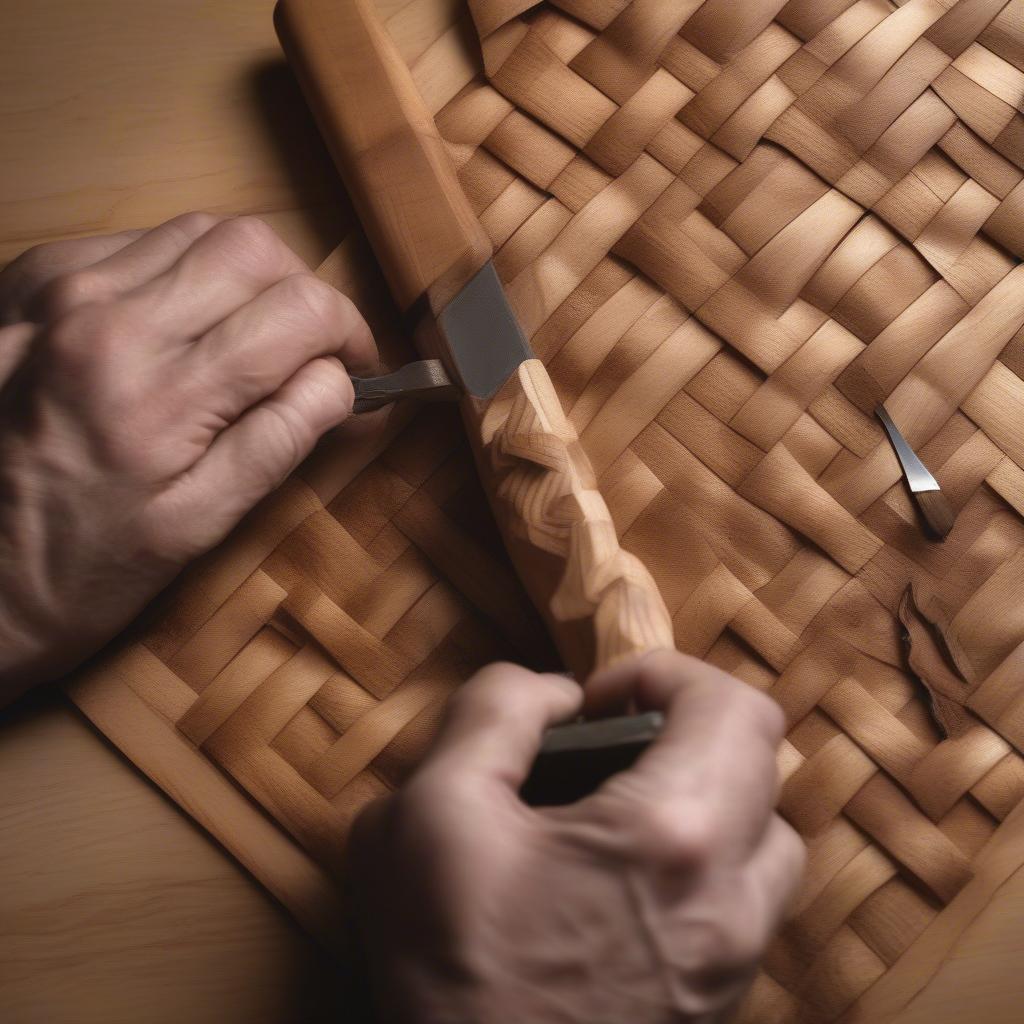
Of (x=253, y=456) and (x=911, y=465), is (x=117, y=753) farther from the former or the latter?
(x=911, y=465)

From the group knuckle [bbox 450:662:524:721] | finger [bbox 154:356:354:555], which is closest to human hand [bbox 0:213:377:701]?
finger [bbox 154:356:354:555]

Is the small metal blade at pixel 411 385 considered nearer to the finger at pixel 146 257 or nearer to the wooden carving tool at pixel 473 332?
the wooden carving tool at pixel 473 332

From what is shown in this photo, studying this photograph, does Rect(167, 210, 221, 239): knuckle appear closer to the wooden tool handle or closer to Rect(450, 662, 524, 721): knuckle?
the wooden tool handle

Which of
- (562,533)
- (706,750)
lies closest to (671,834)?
(706,750)

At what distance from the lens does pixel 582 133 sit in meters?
0.61

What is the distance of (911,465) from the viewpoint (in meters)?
0.56

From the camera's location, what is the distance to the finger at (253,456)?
Result: 0.55 m

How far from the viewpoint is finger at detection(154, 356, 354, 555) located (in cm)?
55

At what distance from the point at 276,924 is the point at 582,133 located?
491 mm

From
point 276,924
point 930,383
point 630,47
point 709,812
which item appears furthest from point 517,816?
point 630,47

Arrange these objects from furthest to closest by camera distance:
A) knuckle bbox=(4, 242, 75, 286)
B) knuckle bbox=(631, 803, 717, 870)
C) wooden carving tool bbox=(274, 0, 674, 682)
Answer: knuckle bbox=(4, 242, 75, 286), wooden carving tool bbox=(274, 0, 674, 682), knuckle bbox=(631, 803, 717, 870)

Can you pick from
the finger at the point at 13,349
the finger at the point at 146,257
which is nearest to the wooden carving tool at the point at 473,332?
the finger at the point at 146,257

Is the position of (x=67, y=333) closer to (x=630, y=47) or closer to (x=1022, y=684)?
(x=630, y=47)

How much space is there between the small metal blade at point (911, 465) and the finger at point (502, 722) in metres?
0.23
